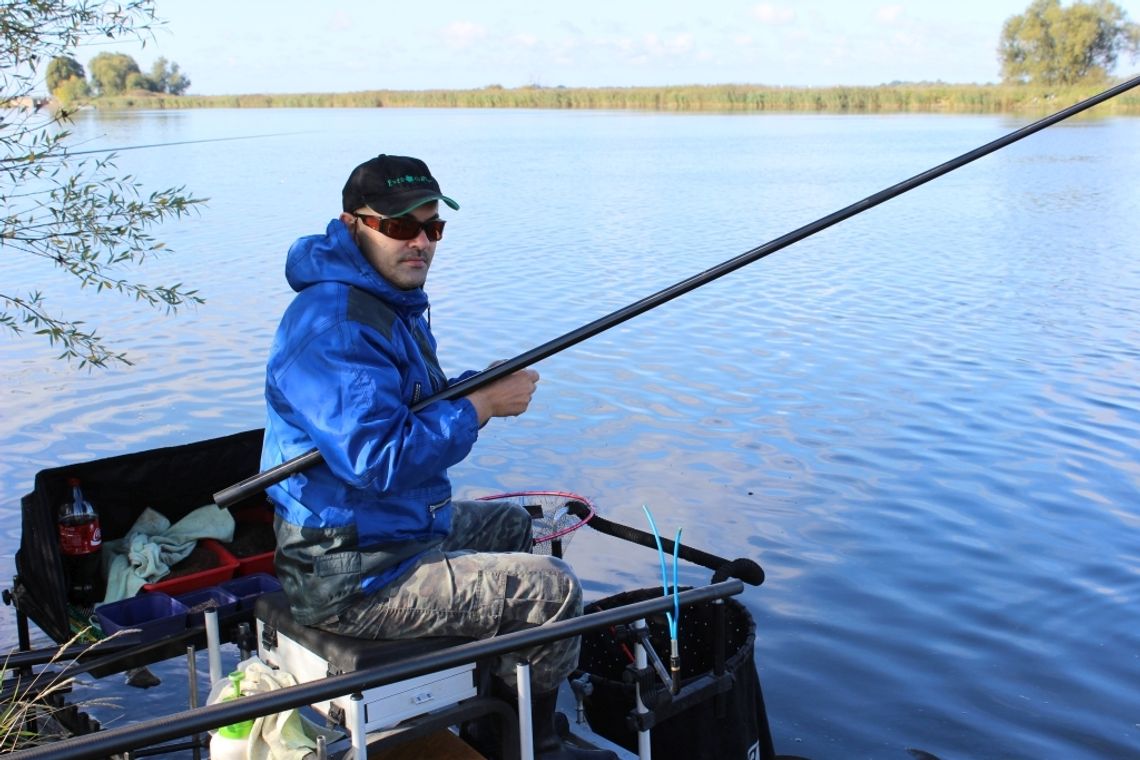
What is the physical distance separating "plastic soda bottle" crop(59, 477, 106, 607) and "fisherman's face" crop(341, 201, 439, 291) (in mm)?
1230

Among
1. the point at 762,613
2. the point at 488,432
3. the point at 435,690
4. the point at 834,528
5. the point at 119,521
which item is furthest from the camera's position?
the point at 488,432

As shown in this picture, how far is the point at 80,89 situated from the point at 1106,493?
5603 mm

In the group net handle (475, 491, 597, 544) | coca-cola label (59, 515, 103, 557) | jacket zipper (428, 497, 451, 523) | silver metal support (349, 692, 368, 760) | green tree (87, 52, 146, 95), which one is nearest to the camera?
silver metal support (349, 692, 368, 760)

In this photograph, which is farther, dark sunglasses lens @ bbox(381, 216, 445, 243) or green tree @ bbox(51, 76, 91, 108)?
green tree @ bbox(51, 76, 91, 108)

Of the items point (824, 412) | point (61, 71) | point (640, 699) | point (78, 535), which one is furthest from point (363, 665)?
point (824, 412)

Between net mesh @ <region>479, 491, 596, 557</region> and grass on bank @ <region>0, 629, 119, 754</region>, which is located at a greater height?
net mesh @ <region>479, 491, 596, 557</region>

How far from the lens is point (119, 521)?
3631mm

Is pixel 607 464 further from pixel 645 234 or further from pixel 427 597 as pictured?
pixel 645 234

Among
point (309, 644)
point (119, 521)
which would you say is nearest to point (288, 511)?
point (309, 644)

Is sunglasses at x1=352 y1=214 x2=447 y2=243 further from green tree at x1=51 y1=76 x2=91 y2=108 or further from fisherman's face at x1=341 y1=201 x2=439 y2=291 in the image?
green tree at x1=51 y1=76 x2=91 y2=108

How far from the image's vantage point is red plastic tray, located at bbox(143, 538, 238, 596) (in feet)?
11.6

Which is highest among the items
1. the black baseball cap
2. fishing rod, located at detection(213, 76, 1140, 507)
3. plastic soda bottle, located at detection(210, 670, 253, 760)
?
the black baseball cap

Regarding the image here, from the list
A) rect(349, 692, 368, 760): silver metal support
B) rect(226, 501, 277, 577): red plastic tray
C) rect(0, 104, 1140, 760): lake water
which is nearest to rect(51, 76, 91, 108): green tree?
rect(226, 501, 277, 577): red plastic tray

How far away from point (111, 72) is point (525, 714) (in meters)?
38.6
